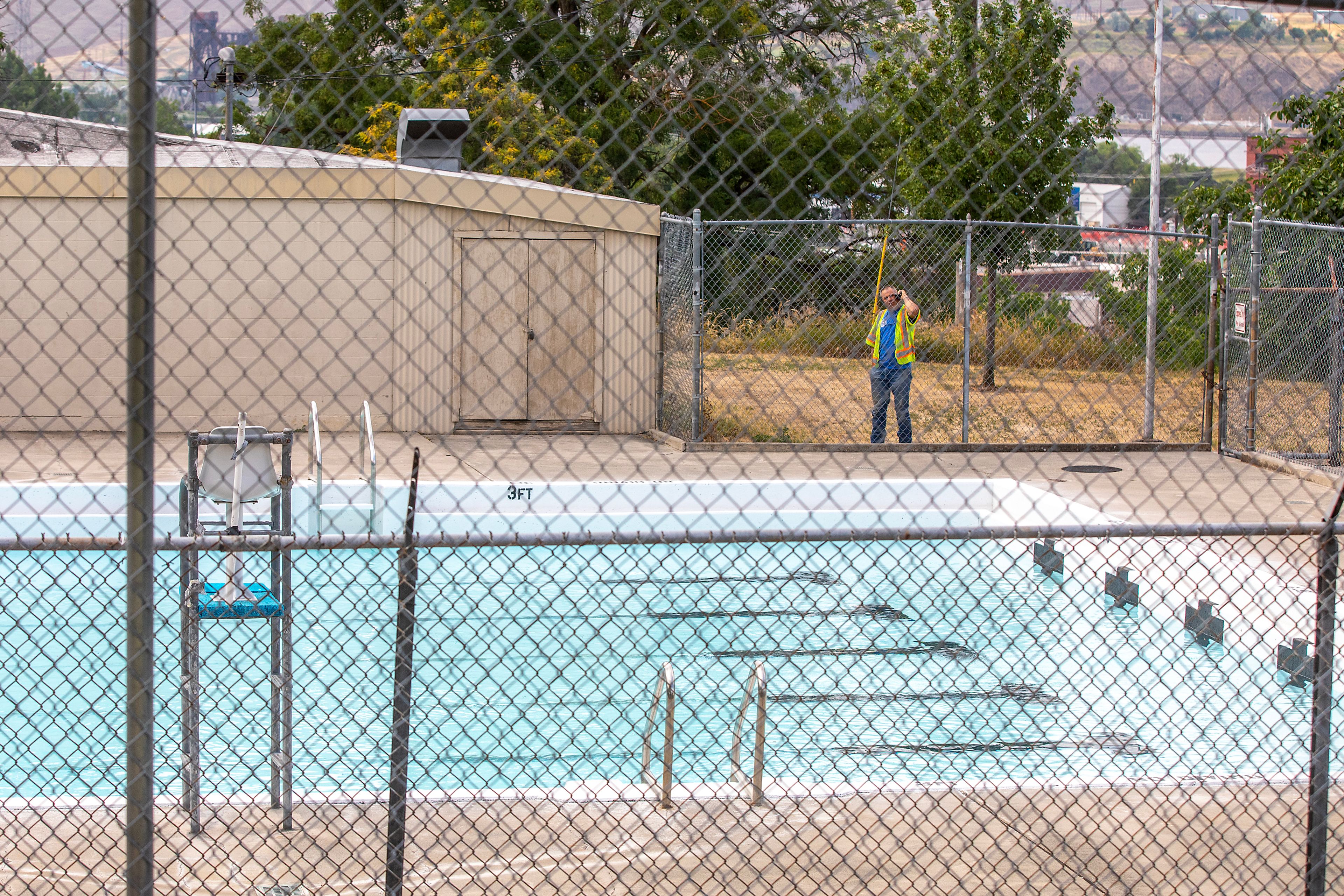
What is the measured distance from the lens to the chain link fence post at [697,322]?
1108 centimetres

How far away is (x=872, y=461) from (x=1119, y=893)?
7.52 meters

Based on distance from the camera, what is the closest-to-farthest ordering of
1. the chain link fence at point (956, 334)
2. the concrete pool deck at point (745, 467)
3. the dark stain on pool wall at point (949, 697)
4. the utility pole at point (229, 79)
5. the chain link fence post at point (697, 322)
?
the utility pole at point (229, 79)
the dark stain on pool wall at point (949, 697)
the concrete pool deck at point (745, 467)
the chain link fence post at point (697, 322)
the chain link fence at point (956, 334)

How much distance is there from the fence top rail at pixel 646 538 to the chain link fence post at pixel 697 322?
8.07 metres

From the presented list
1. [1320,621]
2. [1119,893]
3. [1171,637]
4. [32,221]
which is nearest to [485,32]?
[1320,621]

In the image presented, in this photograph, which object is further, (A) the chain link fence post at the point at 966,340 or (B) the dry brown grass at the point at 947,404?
(B) the dry brown grass at the point at 947,404

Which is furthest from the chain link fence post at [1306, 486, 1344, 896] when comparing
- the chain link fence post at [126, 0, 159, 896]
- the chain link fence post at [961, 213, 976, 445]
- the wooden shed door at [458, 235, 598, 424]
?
the wooden shed door at [458, 235, 598, 424]

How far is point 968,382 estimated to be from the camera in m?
11.9

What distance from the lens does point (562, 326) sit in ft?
42.4

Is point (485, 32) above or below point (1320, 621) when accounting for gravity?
above

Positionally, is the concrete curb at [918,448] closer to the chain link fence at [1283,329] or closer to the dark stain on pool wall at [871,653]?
the chain link fence at [1283,329]

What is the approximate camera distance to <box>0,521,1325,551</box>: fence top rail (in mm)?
2703

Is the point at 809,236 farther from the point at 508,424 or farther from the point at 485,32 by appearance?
the point at 485,32

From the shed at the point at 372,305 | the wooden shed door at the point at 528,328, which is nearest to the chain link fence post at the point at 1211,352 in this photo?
the shed at the point at 372,305

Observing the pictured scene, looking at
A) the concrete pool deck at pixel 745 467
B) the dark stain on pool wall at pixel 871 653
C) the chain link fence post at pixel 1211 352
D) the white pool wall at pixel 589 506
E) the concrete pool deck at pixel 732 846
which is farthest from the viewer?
the chain link fence post at pixel 1211 352
